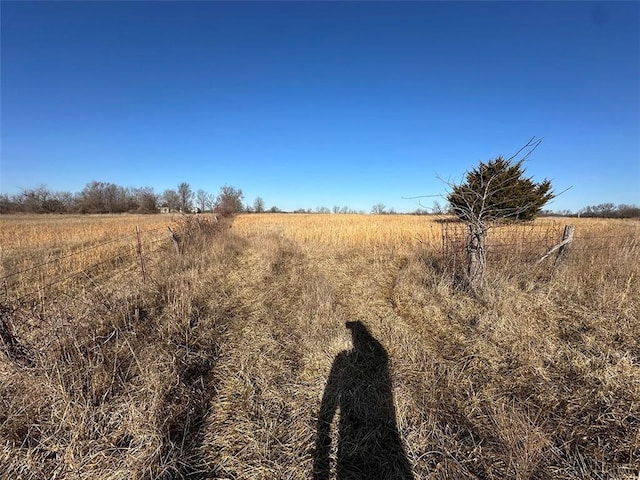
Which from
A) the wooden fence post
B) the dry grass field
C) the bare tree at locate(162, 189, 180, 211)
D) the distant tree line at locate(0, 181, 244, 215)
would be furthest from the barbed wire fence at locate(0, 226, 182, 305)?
the bare tree at locate(162, 189, 180, 211)

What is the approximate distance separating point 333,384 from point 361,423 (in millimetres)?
590

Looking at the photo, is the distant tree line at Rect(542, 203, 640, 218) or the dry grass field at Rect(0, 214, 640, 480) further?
the distant tree line at Rect(542, 203, 640, 218)

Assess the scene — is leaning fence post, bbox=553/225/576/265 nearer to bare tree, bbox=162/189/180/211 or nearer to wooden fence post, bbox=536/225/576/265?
wooden fence post, bbox=536/225/576/265

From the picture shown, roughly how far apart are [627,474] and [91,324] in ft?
18.7

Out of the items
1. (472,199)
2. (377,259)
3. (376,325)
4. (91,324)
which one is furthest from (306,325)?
(377,259)

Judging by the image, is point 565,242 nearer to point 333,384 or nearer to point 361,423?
point 333,384

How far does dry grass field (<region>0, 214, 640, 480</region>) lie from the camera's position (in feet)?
7.47

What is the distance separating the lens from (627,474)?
213cm

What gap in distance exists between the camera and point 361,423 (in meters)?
2.77

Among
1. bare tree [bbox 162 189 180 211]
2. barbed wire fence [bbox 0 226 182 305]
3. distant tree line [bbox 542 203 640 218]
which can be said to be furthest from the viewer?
bare tree [bbox 162 189 180 211]

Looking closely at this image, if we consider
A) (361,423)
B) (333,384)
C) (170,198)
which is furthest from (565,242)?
(170,198)

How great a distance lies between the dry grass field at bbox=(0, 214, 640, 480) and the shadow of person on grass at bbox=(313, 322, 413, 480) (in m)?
0.02

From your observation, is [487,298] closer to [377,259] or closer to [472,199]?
[472,199]

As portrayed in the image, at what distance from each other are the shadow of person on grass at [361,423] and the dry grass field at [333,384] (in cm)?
2
